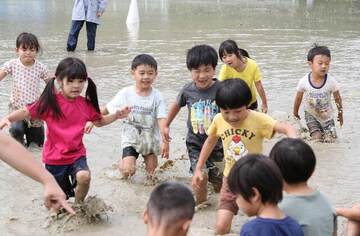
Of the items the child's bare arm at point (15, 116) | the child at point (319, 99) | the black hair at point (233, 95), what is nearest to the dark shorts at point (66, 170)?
the child's bare arm at point (15, 116)

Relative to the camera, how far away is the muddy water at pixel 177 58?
5.09 metres

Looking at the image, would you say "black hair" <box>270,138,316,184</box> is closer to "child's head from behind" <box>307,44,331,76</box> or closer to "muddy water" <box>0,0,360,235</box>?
"muddy water" <box>0,0,360,235</box>

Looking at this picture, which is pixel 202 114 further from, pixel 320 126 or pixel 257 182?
pixel 257 182

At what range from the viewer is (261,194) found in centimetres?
289

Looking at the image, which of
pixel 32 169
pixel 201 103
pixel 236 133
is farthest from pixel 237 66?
pixel 32 169

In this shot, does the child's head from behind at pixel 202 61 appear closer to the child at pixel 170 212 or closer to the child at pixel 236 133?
the child at pixel 236 133

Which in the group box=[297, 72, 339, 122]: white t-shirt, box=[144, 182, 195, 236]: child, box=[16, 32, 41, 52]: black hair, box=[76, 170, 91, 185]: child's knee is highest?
box=[16, 32, 41, 52]: black hair

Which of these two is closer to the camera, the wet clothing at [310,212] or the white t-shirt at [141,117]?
the wet clothing at [310,212]

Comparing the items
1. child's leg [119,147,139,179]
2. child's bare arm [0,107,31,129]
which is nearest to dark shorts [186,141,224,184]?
child's leg [119,147,139,179]

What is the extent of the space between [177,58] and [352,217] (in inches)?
325

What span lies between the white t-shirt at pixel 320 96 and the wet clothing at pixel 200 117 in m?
1.94

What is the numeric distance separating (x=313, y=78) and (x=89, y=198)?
327 cm

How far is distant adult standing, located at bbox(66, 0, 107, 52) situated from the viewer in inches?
508

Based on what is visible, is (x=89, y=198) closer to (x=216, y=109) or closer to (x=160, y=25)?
(x=216, y=109)
